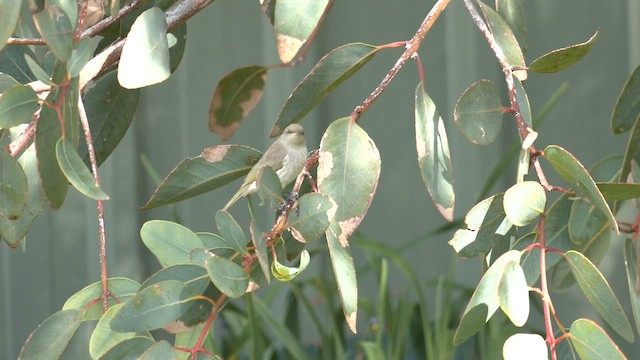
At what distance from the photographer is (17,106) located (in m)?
0.65

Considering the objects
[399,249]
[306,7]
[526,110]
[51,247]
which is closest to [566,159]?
[526,110]

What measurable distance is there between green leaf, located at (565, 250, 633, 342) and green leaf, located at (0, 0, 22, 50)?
0.38 m

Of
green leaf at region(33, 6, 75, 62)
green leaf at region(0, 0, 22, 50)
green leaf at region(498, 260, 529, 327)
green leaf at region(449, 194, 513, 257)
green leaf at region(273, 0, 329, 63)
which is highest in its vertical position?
green leaf at region(0, 0, 22, 50)

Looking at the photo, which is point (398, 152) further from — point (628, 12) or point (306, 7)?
point (306, 7)

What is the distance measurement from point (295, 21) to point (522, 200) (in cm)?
19

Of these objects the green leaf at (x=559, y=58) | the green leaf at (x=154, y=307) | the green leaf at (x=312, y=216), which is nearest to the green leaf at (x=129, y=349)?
the green leaf at (x=154, y=307)

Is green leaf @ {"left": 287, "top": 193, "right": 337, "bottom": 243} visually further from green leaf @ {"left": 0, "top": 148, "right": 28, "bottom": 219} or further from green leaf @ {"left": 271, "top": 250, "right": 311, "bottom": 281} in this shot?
green leaf @ {"left": 0, "top": 148, "right": 28, "bottom": 219}

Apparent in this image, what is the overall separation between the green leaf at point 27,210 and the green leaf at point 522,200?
353 millimetres

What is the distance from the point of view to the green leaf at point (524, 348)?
0.58 m

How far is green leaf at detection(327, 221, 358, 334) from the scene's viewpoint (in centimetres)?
66

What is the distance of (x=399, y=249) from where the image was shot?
7.61ft

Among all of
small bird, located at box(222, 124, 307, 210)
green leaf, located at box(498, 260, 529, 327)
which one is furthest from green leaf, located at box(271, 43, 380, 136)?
green leaf, located at box(498, 260, 529, 327)

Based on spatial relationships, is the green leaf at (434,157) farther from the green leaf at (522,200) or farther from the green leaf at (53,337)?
the green leaf at (53,337)

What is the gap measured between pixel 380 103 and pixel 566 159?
1.72m
